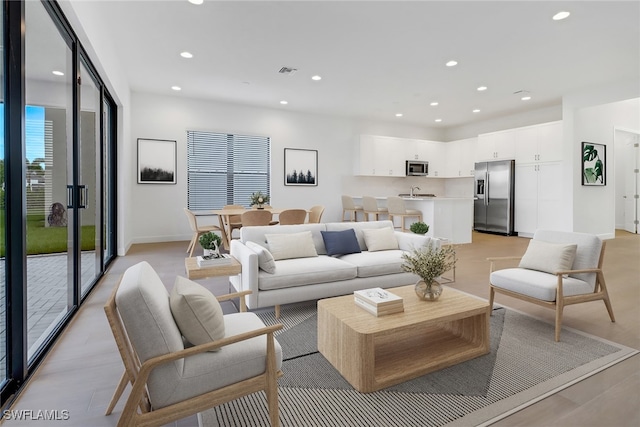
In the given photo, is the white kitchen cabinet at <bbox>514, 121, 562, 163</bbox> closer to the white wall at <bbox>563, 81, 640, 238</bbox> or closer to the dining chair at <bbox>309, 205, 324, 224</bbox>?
the white wall at <bbox>563, 81, 640, 238</bbox>

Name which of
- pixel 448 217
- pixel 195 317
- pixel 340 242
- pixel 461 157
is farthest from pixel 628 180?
pixel 195 317

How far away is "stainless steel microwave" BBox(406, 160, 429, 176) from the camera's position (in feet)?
30.6

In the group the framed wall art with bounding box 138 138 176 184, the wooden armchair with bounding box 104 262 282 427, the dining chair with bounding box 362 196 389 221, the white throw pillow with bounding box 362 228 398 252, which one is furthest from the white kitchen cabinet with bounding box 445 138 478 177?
the wooden armchair with bounding box 104 262 282 427

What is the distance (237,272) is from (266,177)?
5.34 metres

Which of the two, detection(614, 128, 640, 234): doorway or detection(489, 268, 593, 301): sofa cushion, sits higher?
detection(614, 128, 640, 234): doorway

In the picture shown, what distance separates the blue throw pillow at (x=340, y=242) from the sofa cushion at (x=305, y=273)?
0.25m

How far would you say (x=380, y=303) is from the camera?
6.91 ft

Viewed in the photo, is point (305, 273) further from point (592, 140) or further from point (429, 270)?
point (592, 140)

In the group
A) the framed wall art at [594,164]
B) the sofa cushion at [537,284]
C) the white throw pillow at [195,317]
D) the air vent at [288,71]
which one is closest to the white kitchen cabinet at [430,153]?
the framed wall art at [594,164]

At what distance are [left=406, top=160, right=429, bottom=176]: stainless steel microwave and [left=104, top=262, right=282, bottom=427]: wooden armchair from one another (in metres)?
8.42

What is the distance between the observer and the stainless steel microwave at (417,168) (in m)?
9.32

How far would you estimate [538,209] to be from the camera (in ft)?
→ 25.2

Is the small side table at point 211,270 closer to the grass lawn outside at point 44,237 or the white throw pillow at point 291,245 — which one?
the white throw pillow at point 291,245

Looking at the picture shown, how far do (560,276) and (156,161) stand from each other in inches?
275
